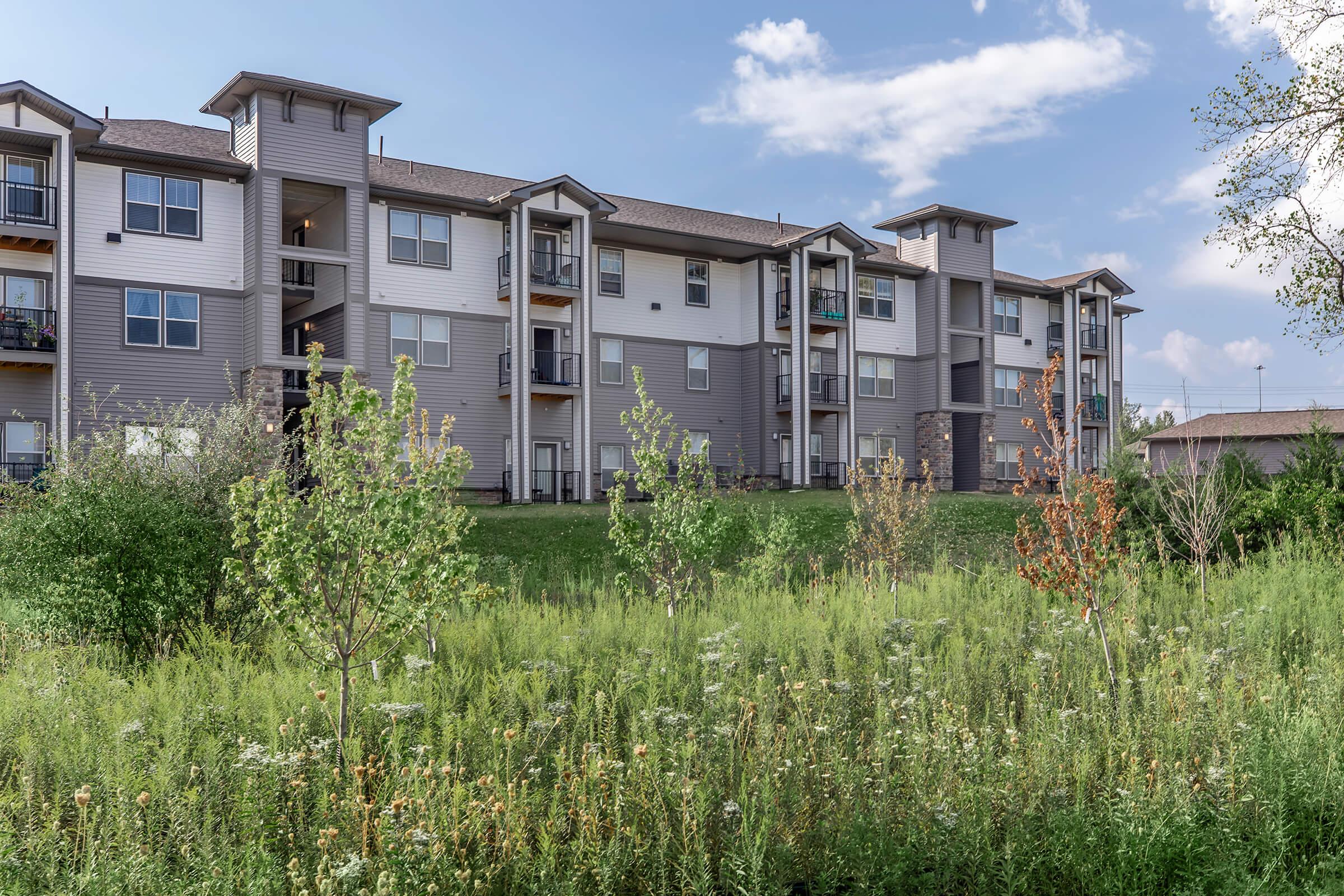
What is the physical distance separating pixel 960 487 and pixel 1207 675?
33.9 m

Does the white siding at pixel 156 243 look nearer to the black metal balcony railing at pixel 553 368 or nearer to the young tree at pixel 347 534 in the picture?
the black metal balcony railing at pixel 553 368

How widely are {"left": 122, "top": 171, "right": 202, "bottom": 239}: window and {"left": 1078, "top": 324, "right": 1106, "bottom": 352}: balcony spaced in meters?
34.6

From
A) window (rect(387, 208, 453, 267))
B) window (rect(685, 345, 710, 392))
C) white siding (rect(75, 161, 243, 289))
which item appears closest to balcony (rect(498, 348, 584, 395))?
window (rect(387, 208, 453, 267))

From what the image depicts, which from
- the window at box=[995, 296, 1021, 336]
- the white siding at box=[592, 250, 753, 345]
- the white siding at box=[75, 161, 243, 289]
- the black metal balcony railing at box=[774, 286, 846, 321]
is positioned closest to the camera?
the white siding at box=[75, 161, 243, 289]

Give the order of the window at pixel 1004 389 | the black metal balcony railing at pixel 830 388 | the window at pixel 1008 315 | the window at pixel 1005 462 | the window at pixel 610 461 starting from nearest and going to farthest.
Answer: the window at pixel 610 461 < the black metal balcony railing at pixel 830 388 < the window at pixel 1005 462 < the window at pixel 1004 389 < the window at pixel 1008 315

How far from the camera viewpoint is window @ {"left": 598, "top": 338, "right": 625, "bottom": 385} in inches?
1262

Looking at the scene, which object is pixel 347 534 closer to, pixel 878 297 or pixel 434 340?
pixel 434 340

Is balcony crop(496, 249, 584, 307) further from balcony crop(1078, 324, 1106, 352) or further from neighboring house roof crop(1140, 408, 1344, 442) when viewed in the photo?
balcony crop(1078, 324, 1106, 352)

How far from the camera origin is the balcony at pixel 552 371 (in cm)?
2984

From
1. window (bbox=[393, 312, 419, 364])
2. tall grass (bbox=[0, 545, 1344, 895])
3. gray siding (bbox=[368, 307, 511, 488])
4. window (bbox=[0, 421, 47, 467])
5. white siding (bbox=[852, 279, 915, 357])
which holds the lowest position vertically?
tall grass (bbox=[0, 545, 1344, 895])

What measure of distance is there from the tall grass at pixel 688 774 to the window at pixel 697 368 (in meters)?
26.3

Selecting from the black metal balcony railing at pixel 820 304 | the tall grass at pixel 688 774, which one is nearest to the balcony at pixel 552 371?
the black metal balcony railing at pixel 820 304

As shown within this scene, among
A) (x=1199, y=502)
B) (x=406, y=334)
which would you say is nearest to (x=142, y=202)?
(x=406, y=334)

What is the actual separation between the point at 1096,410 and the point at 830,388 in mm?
15339
